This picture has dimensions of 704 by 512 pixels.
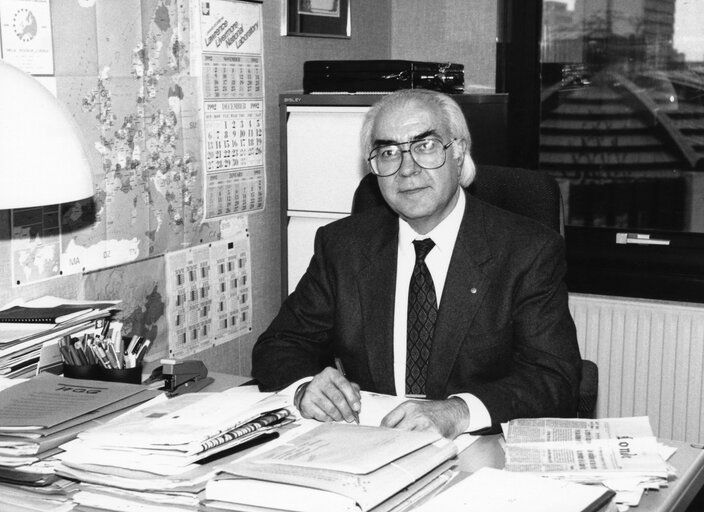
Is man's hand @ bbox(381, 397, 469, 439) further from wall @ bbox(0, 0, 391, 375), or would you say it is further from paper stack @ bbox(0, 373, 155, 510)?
wall @ bbox(0, 0, 391, 375)

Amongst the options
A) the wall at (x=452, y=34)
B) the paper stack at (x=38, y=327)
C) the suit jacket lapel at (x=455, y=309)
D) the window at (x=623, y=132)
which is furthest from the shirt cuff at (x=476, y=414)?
the wall at (x=452, y=34)

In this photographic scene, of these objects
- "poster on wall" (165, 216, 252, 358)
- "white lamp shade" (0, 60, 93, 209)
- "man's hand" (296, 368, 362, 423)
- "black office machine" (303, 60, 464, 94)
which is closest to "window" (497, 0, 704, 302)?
"black office machine" (303, 60, 464, 94)

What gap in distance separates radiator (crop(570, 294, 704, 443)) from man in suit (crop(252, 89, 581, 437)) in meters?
1.14

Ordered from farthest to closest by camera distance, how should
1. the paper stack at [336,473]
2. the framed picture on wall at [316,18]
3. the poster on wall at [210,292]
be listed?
the framed picture on wall at [316,18] < the poster on wall at [210,292] < the paper stack at [336,473]

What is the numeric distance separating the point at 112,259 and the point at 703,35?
202 centimetres

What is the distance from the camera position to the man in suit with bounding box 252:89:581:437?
195 cm

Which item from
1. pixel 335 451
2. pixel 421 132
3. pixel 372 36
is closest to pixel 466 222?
pixel 421 132

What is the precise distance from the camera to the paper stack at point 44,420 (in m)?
1.38

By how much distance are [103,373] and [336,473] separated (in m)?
0.76

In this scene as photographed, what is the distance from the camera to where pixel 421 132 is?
6.65 feet

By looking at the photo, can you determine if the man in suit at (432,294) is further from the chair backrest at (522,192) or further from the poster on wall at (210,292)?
the poster on wall at (210,292)

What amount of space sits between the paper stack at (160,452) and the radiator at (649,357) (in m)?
1.86

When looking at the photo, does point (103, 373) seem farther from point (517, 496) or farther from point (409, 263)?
point (517, 496)

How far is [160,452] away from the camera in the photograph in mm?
1352
